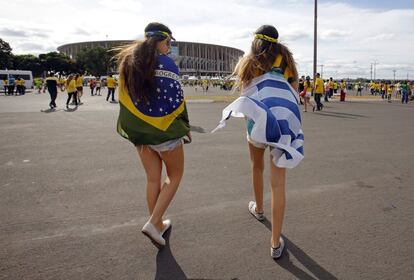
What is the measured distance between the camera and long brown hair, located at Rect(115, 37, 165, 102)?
9.57ft

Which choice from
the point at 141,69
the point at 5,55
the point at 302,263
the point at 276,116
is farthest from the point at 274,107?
the point at 5,55

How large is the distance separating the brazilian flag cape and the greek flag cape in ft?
1.68

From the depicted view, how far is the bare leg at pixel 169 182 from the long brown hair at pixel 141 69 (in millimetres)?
544

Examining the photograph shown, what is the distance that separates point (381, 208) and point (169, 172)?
2475 mm

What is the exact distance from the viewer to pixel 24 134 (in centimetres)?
934

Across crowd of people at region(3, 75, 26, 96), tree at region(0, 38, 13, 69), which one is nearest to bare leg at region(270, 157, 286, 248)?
crowd of people at region(3, 75, 26, 96)

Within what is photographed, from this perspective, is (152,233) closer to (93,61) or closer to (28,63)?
(93,61)

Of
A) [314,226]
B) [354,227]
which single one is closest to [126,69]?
[314,226]

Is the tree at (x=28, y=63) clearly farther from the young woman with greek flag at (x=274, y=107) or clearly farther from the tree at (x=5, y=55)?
the young woman with greek flag at (x=274, y=107)

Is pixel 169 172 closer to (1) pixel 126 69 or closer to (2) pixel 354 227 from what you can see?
(1) pixel 126 69

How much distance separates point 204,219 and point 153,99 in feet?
4.77

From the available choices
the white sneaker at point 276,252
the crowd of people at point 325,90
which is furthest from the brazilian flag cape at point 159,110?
the crowd of people at point 325,90

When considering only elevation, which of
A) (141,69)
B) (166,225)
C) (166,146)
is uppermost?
Answer: (141,69)

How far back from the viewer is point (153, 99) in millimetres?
3002
